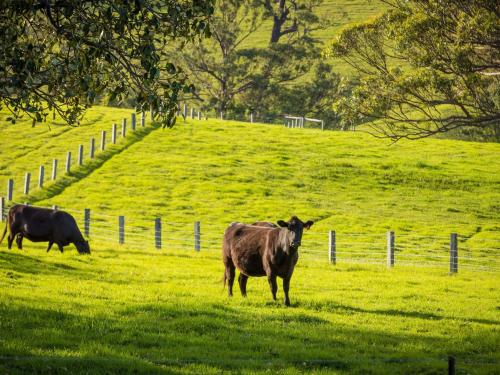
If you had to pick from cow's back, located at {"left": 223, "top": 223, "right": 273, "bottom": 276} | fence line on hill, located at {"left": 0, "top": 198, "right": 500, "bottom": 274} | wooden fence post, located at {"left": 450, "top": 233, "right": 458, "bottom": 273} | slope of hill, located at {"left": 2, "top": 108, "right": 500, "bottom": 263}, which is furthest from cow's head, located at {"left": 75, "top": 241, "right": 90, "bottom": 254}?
wooden fence post, located at {"left": 450, "top": 233, "right": 458, "bottom": 273}

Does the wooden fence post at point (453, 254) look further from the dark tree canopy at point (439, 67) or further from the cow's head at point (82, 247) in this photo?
the cow's head at point (82, 247)

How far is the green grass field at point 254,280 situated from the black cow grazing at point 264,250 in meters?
0.66

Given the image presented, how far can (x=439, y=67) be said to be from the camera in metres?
23.8

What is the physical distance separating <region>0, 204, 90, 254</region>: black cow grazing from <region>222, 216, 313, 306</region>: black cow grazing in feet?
25.4

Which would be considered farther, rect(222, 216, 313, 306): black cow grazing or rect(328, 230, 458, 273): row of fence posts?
rect(328, 230, 458, 273): row of fence posts

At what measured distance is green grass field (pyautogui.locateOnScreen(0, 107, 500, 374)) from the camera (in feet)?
42.3

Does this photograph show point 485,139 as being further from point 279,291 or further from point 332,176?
point 279,291

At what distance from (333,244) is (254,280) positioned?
21.8 ft

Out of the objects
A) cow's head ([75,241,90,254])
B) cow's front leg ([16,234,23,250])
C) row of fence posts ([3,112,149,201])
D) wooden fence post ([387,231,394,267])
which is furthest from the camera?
row of fence posts ([3,112,149,201])

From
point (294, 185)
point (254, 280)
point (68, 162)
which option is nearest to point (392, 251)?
point (254, 280)

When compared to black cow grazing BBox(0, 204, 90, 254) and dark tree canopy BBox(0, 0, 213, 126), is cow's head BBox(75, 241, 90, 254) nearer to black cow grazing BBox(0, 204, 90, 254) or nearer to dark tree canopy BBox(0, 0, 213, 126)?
black cow grazing BBox(0, 204, 90, 254)

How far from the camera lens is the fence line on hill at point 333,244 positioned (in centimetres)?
2944

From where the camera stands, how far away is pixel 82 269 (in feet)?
70.6

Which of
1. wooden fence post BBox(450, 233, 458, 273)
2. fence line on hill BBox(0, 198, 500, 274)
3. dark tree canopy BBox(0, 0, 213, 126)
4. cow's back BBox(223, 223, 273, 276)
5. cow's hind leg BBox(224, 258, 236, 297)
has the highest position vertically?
dark tree canopy BBox(0, 0, 213, 126)
